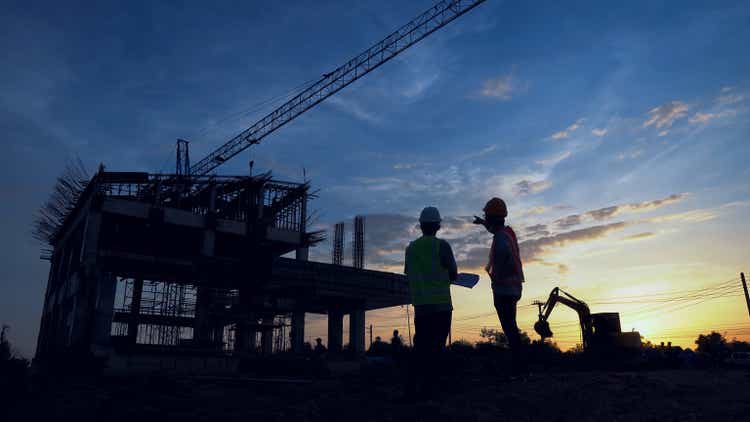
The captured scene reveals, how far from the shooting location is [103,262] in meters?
32.7

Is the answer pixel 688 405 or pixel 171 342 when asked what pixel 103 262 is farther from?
pixel 688 405

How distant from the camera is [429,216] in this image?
20.5 feet

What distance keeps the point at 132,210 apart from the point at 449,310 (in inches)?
1212

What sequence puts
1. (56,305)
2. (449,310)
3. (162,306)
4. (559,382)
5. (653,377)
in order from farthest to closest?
(162,306) → (56,305) → (653,377) → (559,382) → (449,310)

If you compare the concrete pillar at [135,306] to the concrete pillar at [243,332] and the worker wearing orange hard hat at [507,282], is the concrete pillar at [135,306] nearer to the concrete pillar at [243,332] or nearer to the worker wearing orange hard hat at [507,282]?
the concrete pillar at [243,332]

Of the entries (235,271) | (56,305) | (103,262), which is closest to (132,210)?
(103,262)

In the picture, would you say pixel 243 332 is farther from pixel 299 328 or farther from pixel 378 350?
pixel 378 350

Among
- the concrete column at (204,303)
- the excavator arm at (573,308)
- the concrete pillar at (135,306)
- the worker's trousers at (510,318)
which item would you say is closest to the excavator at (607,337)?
the excavator arm at (573,308)

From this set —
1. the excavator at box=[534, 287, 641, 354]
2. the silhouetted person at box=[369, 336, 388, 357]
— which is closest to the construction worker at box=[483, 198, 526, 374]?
the excavator at box=[534, 287, 641, 354]

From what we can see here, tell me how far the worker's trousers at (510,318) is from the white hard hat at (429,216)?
1.19 m

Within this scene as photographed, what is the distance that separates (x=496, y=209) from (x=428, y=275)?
61.5 inches

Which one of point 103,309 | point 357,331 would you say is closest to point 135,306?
point 103,309

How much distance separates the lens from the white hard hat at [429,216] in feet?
20.4

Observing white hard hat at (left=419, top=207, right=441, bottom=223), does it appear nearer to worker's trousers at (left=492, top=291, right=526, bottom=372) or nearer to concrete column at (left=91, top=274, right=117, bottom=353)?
worker's trousers at (left=492, top=291, right=526, bottom=372)
